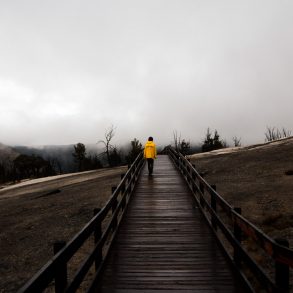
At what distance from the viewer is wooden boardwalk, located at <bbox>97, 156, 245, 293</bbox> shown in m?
6.63

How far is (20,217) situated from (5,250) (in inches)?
233

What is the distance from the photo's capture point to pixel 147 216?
479 inches

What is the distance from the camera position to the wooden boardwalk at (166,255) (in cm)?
663

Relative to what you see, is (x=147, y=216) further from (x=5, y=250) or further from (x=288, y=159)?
(x=288, y=159)

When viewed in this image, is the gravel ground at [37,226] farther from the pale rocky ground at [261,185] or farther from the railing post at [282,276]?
the railing post at [282,276]

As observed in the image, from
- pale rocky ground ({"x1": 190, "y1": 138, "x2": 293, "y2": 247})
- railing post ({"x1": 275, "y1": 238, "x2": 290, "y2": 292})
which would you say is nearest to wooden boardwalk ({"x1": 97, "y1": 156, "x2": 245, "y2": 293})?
railing post ({"x1": 275, "y1": 238, "x2": 290, "y2": 292})

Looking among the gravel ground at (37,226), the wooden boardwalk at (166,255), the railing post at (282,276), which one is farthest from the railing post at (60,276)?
the gravel ground at (37,226)

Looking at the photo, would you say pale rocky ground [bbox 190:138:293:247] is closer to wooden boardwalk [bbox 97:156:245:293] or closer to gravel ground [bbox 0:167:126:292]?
wooden boardwalk [bbox 97:156:245:293]

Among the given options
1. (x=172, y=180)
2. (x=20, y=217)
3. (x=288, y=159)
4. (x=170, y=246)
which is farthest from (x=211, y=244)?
(x=288, y=159)

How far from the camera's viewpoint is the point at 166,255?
27.2 feet

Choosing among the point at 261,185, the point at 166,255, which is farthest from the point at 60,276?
the point at 261,185

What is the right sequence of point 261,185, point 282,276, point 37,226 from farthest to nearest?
point 261,185 < point 37,226 < point 282,276

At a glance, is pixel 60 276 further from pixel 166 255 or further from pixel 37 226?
pixel 37 226

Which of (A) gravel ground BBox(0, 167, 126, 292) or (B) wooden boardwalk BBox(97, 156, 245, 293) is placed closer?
(B) wooden boardwalk BBox(97, 156, 245, 293)
